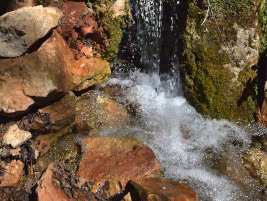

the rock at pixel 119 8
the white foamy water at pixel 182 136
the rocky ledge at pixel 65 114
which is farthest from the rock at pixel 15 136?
the rock at pixel 119 8

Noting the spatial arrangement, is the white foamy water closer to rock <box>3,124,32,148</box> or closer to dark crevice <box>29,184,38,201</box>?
rock <box>3,124,32,148</box>

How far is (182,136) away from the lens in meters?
3.53

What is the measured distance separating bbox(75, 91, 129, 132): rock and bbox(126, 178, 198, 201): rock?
44.2 inches

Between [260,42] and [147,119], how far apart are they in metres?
1.77

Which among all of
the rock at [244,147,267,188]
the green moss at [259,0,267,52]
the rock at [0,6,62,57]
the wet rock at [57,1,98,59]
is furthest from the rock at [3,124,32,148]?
the green moss at [259,0,267,52]

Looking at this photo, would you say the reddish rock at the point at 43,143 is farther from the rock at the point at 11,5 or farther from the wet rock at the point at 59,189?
the rock at the point at 11,5

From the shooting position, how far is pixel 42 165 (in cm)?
326

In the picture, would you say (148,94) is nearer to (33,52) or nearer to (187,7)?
(187,7)

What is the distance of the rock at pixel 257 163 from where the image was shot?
2963 mm

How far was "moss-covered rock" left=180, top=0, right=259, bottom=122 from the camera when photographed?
3.12 m

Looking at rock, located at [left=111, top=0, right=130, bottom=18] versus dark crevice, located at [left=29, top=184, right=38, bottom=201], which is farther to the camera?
rock, located at [left=111, top=0, right=130, bottom=18]

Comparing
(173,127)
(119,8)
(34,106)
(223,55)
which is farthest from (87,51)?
(223,55)

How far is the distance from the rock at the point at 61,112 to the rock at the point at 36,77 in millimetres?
99

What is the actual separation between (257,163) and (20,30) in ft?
10.6
